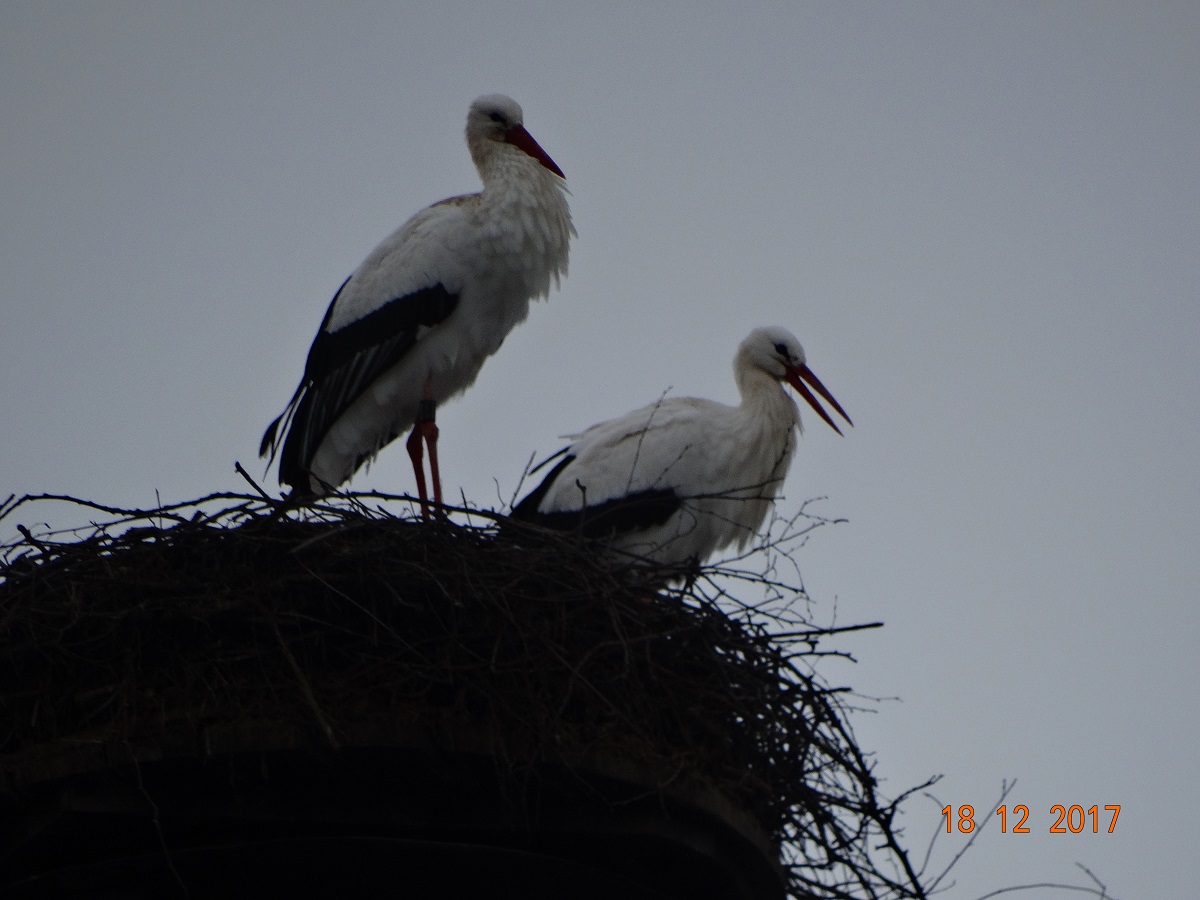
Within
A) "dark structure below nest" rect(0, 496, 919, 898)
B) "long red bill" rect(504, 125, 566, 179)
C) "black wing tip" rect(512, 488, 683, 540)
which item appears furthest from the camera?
"long red bill" rect(504, 125, 566, 179)

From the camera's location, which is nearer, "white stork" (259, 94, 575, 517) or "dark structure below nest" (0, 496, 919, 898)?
"dark structure below nest" (0, 496, 919, 898)

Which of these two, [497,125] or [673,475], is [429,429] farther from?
[497,125]

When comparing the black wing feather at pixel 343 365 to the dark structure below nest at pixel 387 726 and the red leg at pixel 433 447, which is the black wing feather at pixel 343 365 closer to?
the red leg at pixel 433 447

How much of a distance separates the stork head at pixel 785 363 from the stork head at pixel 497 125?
4.26ft

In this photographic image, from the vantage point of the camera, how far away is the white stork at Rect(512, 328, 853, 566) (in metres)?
6.17

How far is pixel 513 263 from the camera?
641cm

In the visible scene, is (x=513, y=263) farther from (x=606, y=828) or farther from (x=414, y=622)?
(x=606, y=828)

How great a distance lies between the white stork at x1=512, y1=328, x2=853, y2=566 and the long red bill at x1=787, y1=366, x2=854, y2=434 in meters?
0.35

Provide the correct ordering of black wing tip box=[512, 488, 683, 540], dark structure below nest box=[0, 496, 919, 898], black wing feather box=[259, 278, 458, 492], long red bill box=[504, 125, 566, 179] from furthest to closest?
long red bill box=[504, 125, 566, 179]
black wing feather box=[259, 278, 458, 492]
black wing tip box=[512, 488, 683, 540]
dark structure below nest box=[0, 496, 919, 898]

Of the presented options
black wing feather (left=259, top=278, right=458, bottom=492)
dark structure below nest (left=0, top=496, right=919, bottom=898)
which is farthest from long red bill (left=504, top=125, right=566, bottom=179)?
dark structure below nest (left=0, top=496, right=919, bottom=898)

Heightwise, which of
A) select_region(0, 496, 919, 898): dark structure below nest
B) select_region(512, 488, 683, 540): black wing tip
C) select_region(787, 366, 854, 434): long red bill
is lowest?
select_region(0, 496, 919, 898): dark structure below nest

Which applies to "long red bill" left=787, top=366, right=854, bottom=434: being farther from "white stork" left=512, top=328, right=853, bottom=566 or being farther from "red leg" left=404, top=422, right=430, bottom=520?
"red leg" left=404, top=422, right=430, bottom=520

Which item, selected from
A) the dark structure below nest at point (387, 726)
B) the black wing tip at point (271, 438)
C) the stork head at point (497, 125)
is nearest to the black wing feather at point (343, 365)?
the black wing tip at point (271, 438)

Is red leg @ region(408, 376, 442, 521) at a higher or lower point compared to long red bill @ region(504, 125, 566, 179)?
lower
